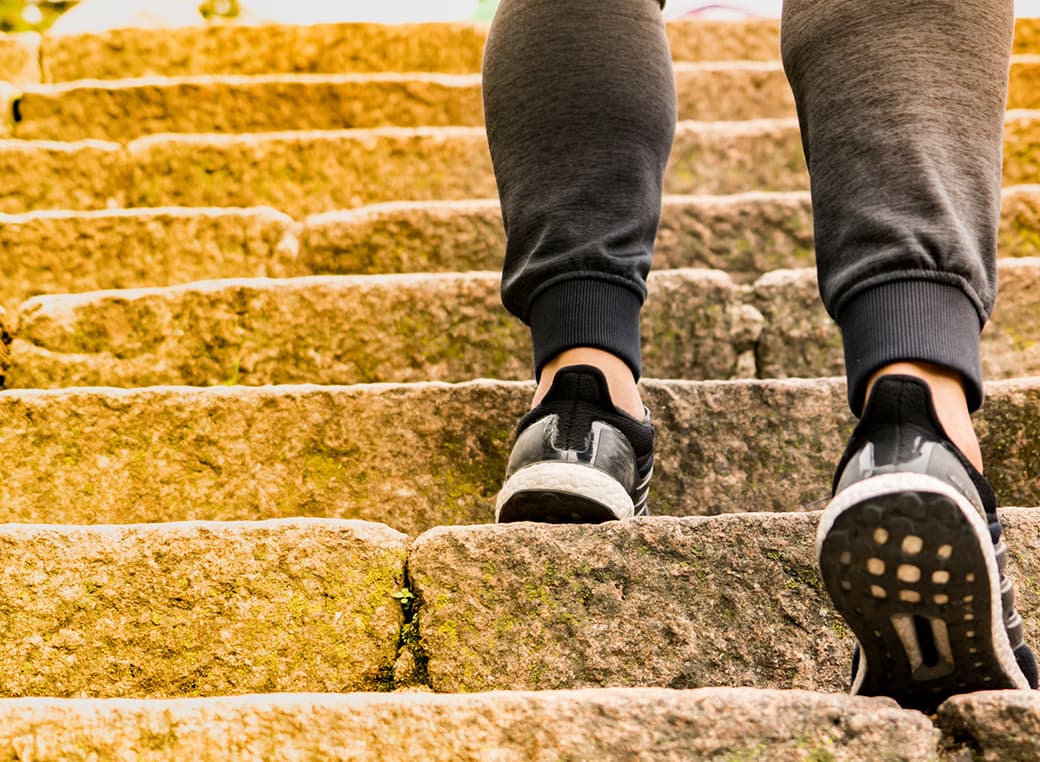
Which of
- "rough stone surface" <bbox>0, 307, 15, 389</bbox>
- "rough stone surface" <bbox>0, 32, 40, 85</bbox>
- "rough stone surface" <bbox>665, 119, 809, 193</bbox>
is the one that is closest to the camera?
"rough stone surface" <bbox>0, 307, 15, 389</bbox>

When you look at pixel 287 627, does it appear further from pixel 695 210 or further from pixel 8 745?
pixel 695 210

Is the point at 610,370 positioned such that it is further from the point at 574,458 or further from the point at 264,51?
the point at 264,51

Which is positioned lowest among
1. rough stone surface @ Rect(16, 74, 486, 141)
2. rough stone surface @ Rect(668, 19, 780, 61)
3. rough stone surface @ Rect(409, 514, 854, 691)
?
rough stone surface @ Rect(409, 514, 854, 691)

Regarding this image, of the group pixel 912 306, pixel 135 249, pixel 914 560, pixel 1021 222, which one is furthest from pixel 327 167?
pixel 914 560

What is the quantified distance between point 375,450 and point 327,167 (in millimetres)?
1106

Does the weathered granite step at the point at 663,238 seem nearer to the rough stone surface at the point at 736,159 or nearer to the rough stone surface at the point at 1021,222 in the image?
the rough stone surface at the point at 1021,222

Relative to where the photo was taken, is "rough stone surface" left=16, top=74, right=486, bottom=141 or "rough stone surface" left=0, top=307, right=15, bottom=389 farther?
"rough stone surface" left=16, top=74, right=486, bottom=141

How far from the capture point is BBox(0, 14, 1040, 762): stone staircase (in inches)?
28.2

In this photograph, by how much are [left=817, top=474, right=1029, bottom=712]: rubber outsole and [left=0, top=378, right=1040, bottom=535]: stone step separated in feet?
1.77

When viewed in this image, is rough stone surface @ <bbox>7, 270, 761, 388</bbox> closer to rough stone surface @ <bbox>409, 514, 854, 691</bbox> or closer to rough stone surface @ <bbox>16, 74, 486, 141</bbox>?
rough stone surface @ <bbox>409, 514, 854, 691</bbox>

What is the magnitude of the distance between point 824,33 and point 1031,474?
688 mm

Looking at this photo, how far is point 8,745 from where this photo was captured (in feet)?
2.32

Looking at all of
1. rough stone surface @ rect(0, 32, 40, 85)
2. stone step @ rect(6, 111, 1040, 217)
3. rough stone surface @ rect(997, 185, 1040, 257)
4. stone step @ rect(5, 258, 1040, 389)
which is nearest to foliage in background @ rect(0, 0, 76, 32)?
rough stone surface @ rect(0, 32, 40, 85)

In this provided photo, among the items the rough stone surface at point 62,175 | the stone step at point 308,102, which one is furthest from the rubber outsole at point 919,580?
the stone step at point 308,102
